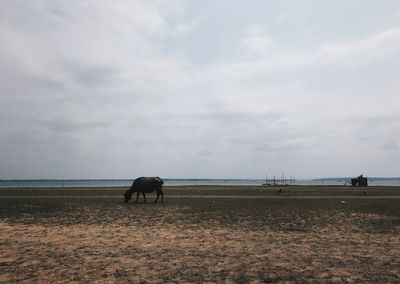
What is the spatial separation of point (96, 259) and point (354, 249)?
807 cm

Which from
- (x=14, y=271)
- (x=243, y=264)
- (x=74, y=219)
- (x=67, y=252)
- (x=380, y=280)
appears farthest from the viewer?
(x=74, y=219)

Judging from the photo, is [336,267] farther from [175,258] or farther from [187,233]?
[187,233]

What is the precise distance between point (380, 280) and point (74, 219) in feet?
51.0

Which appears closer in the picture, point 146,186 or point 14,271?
point 14,271

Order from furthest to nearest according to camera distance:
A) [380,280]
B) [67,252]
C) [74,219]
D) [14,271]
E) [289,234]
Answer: [74,219] < [289,234] < [67,252] < [14,271] < [380,280]

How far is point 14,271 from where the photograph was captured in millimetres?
9242

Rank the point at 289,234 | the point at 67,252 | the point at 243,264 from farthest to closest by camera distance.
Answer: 1. the point at 289,234
2. the point at 67,252
3. the point at 243,264

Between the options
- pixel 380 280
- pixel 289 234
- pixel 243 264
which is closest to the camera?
pixel 380 280

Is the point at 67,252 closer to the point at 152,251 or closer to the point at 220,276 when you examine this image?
the point at 152,251

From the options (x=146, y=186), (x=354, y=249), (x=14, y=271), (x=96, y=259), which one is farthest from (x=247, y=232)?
(x=146, y=186)

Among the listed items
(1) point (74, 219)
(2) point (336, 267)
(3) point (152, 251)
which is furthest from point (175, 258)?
(1) point (74, 219)

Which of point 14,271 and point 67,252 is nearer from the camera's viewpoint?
point 14,271

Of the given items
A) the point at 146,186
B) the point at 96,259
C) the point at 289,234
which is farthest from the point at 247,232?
the point at 146,186

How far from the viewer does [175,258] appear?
10.6 m
